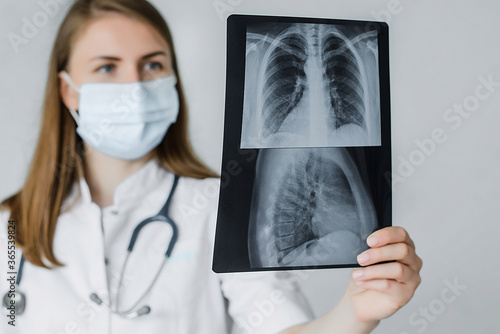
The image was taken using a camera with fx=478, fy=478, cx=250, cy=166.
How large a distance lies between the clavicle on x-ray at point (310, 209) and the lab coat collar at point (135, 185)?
0.43 metres

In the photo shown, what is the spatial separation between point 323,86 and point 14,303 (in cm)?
78

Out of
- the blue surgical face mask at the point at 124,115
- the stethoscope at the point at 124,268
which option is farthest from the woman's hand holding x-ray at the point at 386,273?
the blue surgical face mask at the point at 124,115

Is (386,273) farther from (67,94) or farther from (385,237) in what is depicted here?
(67,94)

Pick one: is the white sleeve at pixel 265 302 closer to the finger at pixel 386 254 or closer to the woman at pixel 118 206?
the woman at pixel 118 206

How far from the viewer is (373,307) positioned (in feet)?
2.30

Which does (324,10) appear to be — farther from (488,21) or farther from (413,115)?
(488,21)

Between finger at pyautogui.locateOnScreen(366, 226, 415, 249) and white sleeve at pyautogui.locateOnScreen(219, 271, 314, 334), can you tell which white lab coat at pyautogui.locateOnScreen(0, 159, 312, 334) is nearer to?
white sleeve at pyautogui.locateOnScreen(219, 271, 314, 334)

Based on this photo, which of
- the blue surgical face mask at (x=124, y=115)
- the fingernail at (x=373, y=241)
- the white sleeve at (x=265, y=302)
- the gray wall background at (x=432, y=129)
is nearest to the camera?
the fingernail at (x=373, y=241)

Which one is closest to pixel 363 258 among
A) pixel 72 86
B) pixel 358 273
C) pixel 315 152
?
pixel 358 273

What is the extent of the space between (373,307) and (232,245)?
0.23m

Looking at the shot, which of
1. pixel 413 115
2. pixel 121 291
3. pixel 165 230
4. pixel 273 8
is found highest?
pixel 273 8

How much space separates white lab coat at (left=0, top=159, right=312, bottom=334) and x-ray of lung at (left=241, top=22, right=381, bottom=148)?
364mm

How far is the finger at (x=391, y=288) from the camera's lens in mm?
685

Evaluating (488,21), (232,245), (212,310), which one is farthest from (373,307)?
(488,21)
